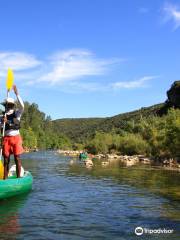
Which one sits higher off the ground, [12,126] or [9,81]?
[9,81]

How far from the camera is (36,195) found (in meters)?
17.5

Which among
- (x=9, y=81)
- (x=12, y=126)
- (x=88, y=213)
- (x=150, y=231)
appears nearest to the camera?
(x=150, y=231)

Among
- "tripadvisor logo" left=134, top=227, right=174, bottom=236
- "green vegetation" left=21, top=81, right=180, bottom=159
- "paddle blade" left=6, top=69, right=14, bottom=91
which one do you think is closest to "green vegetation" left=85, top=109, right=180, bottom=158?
"green vegetation" left=21, top=81, right=180, bottom=159

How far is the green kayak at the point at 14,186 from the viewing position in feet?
49.2

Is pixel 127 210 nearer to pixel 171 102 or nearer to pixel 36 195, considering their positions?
pixel 36 195

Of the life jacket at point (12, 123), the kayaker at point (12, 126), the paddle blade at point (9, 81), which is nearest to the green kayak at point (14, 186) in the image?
the kayaker at point (12, 126)

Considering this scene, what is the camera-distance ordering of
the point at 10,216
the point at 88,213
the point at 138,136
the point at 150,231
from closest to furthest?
the point at 150,231, the point at 10,216, the point at 88,213, the point at 138,136

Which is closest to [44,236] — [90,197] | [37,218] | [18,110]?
[37,218]

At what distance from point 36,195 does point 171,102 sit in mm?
119279

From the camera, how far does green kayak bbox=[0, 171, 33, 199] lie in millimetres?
14992

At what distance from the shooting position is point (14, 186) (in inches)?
627

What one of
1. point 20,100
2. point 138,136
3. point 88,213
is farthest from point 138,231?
point 138,136

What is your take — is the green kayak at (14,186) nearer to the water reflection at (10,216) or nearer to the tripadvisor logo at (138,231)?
the water reflection at (10,216)

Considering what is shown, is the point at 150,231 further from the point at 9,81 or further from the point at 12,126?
the point at 9,81
